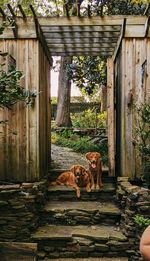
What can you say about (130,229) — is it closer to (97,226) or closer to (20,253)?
(97,226)

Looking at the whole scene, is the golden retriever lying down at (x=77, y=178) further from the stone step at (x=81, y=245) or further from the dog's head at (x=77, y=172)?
the stone step at (x=81, y=245)

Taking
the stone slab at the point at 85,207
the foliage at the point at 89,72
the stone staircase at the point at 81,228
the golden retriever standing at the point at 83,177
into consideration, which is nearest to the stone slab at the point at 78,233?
the stone staircase at the point at 81,228

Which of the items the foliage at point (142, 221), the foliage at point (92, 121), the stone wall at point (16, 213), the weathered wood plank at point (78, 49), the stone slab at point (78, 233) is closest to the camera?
the foliage at point (142, 221)

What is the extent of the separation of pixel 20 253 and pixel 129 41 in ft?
14.3

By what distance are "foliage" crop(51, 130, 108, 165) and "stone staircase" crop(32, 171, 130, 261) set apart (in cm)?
293

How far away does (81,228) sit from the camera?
646 cm

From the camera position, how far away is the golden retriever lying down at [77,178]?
7.52 meters

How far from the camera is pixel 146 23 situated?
6762 millimetres

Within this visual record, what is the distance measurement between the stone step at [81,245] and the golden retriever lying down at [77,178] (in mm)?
1445

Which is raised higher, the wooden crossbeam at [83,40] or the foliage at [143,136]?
the wooden crossbeam at [83,40]

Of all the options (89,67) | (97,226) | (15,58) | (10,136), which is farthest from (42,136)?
(89,67)

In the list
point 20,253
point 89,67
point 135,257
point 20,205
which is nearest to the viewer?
point 20,253

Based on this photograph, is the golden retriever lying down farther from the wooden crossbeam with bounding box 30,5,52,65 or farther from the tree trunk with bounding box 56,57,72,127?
the tree trunk with bounding box 56,57,72,127

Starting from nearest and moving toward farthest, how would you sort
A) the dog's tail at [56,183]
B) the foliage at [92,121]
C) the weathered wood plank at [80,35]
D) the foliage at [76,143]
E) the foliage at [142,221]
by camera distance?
the foliage at [142,221] → the weathered wood plank at [80,35] → the dog's tail at [56,183] → the foliage at [76,143] → the foliage at [92,121]
